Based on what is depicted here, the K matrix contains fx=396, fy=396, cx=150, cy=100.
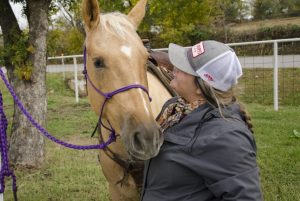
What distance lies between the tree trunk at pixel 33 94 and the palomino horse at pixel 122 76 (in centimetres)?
272

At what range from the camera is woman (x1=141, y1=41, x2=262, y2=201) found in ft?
5.06

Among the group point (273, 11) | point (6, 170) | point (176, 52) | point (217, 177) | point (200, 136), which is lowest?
point (273, 11)

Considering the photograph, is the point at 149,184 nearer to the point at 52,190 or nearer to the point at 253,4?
the point at 52,190

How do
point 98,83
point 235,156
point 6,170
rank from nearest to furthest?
point 235,156, point 98,83, point 6,170

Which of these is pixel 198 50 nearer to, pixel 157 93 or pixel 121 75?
pixel 121 75

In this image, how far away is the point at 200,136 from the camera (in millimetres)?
1626

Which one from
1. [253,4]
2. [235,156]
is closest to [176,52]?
[235,156]

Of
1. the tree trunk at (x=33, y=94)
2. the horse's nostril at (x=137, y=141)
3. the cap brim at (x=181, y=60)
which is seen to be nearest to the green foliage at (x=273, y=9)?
the tree trunk at (x=33, y=94)

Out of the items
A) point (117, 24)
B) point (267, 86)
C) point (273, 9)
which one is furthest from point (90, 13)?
point (273, 9)

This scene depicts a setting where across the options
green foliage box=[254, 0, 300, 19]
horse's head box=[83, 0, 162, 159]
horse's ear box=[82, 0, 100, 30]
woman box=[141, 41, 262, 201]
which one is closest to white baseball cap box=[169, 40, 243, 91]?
woman box=[141, 41, 262, 201]

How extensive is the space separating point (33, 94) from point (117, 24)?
10.2 ft

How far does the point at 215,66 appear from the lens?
1.68m

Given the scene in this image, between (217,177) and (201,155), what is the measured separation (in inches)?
4.3

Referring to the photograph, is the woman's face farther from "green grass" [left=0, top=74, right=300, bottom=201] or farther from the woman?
"green grass" [left=0, top=74, right=300, bottom=201]
